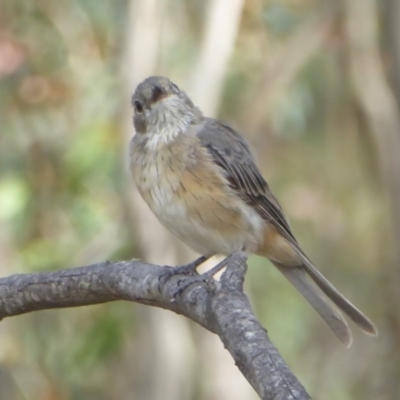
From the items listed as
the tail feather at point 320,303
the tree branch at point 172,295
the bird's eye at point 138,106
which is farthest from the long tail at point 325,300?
the tree branch at point 172,295

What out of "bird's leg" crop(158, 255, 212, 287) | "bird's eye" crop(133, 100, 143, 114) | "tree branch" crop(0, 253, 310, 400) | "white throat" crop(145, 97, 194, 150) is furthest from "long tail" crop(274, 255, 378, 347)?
"tree branch" crop(0, 253, 310, 400)

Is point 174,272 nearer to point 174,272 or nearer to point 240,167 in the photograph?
point 174,272

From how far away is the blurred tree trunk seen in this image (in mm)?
6547

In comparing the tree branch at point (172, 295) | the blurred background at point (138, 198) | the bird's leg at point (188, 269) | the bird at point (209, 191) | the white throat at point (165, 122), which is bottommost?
the tree branch at point (172, 295)

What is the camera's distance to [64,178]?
6.41m

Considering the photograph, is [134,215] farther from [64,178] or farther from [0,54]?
[0,54]

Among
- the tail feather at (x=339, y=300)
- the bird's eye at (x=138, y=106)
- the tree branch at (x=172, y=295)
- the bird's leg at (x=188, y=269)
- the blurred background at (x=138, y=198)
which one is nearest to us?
the tree branch at (x=172, y=295)

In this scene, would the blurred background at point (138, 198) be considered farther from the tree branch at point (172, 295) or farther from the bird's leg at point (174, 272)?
the tree branch at point (172, 295)

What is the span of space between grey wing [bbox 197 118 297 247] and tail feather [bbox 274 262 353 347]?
0.20 metres

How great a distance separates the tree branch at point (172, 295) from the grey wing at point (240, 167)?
121 centimetres

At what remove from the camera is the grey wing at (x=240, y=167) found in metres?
4.95

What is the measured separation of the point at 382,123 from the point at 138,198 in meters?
1.91

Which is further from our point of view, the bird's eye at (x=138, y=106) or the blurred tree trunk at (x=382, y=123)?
the blurred tree trunk at (x=382, y=123)

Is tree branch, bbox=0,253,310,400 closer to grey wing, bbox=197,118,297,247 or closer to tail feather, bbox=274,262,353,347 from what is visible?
grey wing, bbox=197,118,297,247
